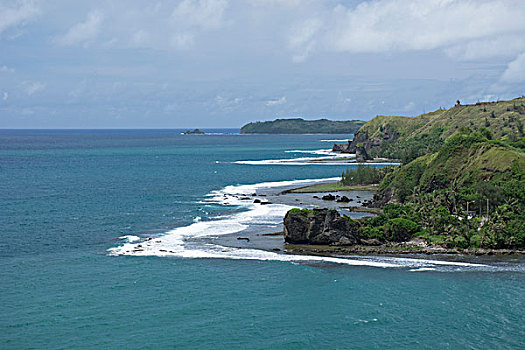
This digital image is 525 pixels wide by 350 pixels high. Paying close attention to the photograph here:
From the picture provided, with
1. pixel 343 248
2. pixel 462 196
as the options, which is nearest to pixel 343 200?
pixel 462 196

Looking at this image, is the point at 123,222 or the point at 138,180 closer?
the point at 123,222

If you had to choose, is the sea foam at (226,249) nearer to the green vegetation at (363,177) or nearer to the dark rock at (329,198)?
the dark rock at (329,198)

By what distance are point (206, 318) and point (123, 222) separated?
48.0 m

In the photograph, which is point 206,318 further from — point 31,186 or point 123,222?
point 31,186

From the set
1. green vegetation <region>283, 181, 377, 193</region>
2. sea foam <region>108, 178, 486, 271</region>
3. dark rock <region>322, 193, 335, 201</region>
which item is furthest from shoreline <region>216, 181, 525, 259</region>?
green vegetation <region>283, 181, 377, 193</region>

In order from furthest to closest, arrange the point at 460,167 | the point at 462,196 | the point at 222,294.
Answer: the point at 460,167 < the point at 462,196 < the point at 222,294

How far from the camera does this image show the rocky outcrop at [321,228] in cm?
8069

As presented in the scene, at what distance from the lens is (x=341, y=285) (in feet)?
209

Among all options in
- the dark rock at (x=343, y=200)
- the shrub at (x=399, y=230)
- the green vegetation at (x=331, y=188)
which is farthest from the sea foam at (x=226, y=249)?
the green vegetation at (x=331, y=188)

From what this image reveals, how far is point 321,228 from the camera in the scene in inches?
3201

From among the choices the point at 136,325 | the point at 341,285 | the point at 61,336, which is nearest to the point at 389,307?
the point at 341,285

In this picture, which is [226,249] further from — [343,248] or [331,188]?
[331,188]

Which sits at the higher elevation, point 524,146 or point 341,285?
point 524,146

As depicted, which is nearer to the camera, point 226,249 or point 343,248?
point 343,248
